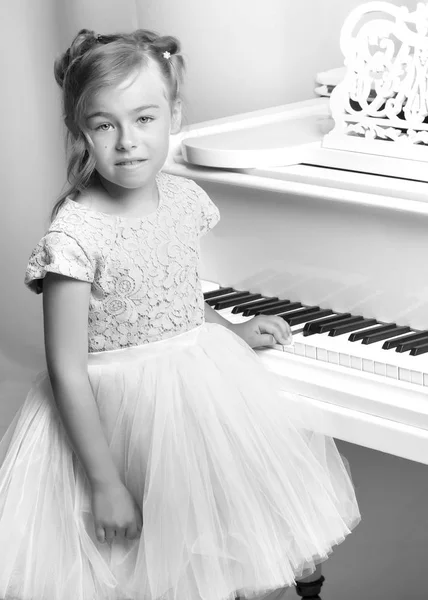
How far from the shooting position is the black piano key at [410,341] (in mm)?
1740

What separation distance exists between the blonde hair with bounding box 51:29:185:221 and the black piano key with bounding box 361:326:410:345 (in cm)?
53

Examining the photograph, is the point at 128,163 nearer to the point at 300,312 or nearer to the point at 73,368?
the point at 73,368

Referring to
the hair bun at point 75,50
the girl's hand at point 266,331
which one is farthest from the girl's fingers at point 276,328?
the hair bun at point 75,50

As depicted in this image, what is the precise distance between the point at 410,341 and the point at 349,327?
5.0 inches

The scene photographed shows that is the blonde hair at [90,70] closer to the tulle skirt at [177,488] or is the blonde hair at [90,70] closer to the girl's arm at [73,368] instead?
the girl's arm at [73,368]

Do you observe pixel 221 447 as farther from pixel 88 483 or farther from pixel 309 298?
pixel 309 298

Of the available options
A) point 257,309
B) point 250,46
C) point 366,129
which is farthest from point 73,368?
point 250,46

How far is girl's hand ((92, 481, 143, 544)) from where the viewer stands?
1.59 metres

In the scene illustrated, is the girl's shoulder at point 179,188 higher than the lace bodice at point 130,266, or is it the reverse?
the girl's shoulder at point 179,188

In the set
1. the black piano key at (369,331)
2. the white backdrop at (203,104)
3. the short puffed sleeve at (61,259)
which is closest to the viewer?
the short puffed sleeve at (61,259)

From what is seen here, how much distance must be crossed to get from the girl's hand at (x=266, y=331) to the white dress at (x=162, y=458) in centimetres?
6

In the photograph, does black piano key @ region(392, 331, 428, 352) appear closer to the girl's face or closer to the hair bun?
the girl's face

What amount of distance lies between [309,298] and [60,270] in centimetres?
59

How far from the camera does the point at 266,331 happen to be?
1846 mm
